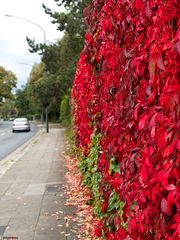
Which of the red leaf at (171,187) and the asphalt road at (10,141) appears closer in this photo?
the red leaf at (171,187)

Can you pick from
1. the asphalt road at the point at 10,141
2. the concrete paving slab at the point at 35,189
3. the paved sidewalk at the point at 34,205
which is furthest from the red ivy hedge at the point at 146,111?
the asphalt road at the point at 10,141

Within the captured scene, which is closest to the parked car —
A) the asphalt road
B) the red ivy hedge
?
the asphalt road

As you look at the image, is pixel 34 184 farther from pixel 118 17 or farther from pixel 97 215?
pixel 118 17

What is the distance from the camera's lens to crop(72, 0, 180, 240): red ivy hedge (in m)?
2.02

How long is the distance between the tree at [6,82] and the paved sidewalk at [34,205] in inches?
2760

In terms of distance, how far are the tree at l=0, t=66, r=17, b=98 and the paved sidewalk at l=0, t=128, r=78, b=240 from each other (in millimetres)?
70108

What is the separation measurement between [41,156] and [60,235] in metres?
9.86

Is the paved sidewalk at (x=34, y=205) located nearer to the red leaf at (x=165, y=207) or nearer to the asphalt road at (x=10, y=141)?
the red leaf at (x=165, y=207)

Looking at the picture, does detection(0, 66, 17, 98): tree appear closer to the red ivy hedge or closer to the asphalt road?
the asphalt road

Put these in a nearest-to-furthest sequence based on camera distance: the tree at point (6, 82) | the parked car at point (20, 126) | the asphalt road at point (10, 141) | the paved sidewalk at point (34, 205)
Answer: the paved sidewalk at point (34, 205) → the asphalt road at point (10, 141) → the parked car at point (20, 126) → the tree at point (6, 82)

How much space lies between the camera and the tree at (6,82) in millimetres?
79994

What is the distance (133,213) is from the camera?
2850 millimetres

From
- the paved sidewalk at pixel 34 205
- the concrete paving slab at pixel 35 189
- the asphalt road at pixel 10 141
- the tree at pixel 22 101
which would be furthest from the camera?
the tree at pixel 22 101

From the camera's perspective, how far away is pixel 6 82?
269 ft
